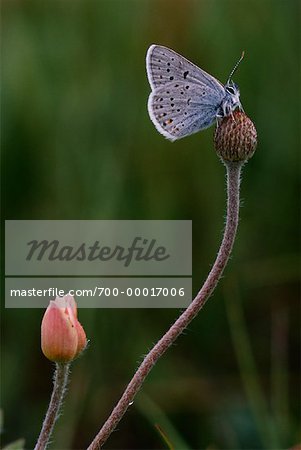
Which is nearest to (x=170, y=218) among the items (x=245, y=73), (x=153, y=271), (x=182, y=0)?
(x=153, y=271)

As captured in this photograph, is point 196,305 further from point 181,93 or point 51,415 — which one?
point 181,93

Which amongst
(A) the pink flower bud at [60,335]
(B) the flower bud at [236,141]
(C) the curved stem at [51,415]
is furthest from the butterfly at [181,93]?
(C) the curved stem at [51,415]

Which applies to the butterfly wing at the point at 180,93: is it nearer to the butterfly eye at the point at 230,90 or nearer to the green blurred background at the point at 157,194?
the butterfly eye at the point at 230,90

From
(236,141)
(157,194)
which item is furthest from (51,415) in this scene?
(157,194)

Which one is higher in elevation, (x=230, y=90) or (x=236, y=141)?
(x=230, y=90)

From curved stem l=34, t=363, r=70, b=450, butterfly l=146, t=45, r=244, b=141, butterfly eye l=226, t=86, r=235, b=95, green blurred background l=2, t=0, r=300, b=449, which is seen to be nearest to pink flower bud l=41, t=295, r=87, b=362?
curved stem l=34, t=363, r=70, b=450

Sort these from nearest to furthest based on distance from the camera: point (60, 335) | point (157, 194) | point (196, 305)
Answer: point (196, 305) → point (60, 335) → point (157, 194)

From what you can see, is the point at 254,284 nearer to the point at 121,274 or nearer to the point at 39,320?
the point at 121,274
